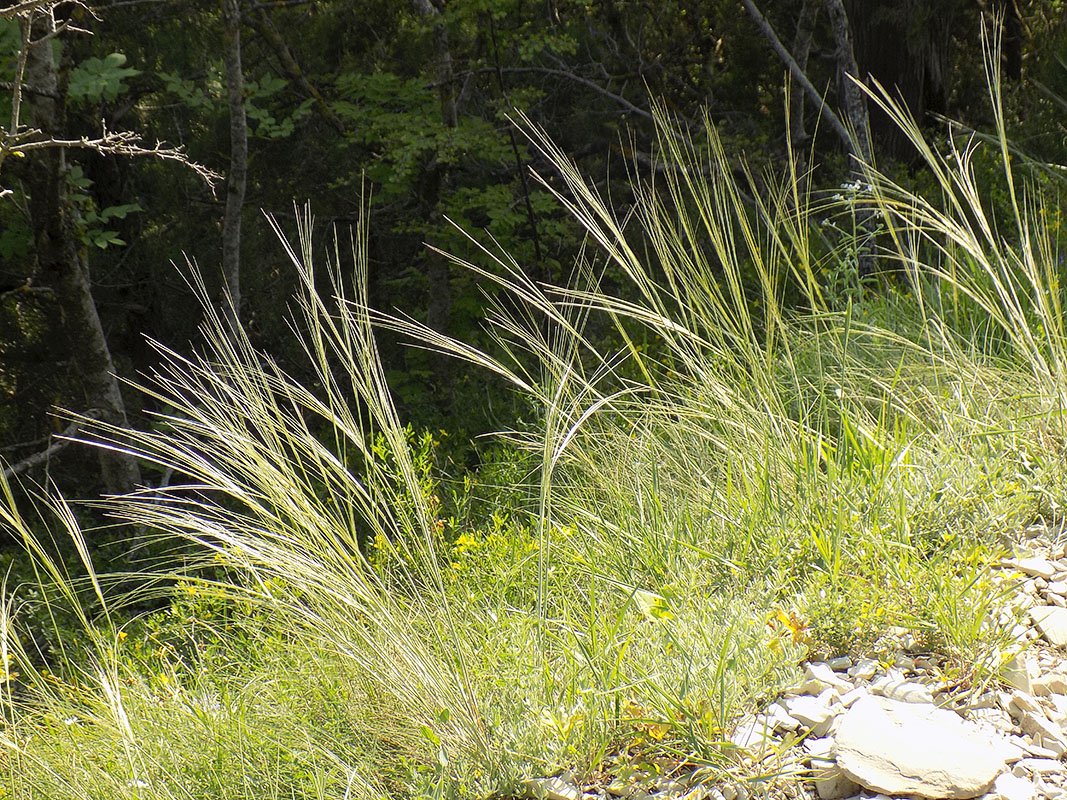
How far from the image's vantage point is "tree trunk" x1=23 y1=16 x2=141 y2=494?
4102 millimetres

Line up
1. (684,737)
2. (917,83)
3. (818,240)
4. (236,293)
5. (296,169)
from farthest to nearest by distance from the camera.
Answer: (296,169) < (917,83) < (818,240) < (236,293) < (684,737)

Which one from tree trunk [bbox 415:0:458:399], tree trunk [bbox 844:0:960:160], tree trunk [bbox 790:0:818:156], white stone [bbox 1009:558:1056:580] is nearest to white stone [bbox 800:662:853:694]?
white stone [bbox 1009:558:1056:580]

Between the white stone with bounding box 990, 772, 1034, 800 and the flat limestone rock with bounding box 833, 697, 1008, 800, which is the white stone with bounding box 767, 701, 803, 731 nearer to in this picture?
the flat limestone rock with bounding box 833, 697, 1008, 800

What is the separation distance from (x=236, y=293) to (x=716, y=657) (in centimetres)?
435

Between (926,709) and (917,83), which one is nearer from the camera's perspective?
(926,709)

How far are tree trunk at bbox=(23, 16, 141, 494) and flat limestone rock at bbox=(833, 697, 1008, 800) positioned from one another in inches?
134

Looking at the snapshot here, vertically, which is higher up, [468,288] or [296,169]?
[296,169]

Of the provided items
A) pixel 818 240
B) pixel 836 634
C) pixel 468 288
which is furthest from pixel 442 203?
pixel 836 634

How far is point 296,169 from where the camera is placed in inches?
321

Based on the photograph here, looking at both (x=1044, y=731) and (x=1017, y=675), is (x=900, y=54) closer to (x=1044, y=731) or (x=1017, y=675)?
(x=1017, y=675)

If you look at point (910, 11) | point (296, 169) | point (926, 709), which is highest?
point (910, 11)

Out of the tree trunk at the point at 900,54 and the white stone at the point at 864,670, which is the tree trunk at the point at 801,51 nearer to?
the tree trunk at the point at 900,54

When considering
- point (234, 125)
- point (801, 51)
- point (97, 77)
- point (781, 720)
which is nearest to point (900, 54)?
point (801, 51)

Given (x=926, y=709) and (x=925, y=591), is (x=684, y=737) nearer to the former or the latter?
(x=926, y=709)
